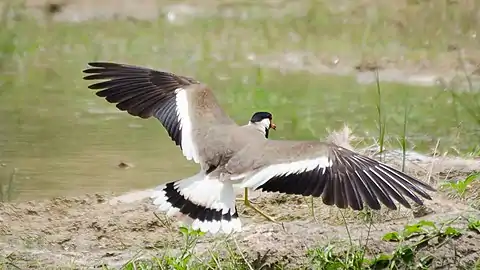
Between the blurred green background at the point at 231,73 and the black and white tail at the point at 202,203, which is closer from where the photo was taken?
the black and white tail at the point at 202,203

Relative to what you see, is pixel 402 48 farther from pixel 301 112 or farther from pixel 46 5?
pixel 46 5

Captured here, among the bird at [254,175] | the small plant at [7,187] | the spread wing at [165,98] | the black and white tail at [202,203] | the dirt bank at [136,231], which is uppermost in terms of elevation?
the spread wing at [165,98]

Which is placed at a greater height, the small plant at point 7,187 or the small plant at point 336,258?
the small plant at point 336,258

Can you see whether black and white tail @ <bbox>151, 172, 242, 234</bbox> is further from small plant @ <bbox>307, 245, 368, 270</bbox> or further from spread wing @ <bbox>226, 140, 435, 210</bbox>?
small plant @ <bbox>307, 245, 368, 270</bbox>

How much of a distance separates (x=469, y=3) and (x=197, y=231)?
1096 cm

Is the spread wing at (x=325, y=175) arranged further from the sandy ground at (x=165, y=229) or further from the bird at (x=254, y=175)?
the sandy ground at (x=165, y=229)

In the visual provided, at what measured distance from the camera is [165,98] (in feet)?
21.1

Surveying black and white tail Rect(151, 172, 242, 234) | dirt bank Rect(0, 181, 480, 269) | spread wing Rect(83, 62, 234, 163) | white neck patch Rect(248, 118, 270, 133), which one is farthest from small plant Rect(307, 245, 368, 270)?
white neck patch Rect(248, 118, 270, 133)

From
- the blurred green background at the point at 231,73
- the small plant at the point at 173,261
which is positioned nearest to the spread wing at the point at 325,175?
the small plant at the point at 173,261

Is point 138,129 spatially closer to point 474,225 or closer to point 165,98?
point 165,98

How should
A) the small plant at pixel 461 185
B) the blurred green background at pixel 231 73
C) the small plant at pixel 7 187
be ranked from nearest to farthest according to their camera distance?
the small plant at pixel 461 185
the small plant at pixel 7 187
the blurred green background at pixel 231 73

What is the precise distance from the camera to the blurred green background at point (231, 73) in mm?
8461

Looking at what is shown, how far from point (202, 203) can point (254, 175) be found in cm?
28

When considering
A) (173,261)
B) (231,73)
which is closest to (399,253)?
(173,261)
